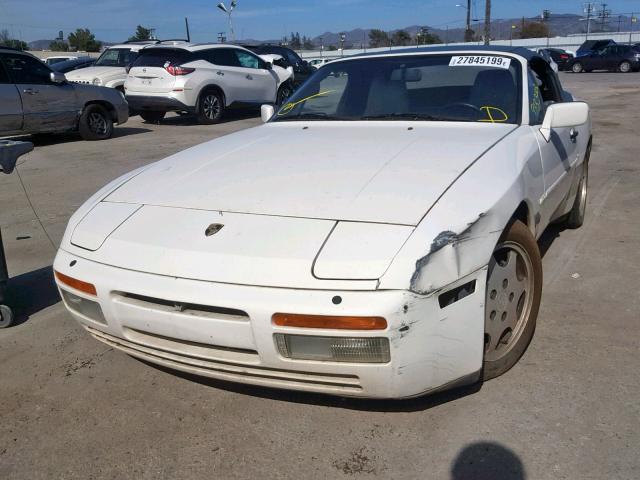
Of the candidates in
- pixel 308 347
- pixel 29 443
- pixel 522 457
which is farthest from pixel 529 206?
pixel 29 443

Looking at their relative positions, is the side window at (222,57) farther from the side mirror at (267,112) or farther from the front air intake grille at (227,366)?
the front air intake grille at (227,366)

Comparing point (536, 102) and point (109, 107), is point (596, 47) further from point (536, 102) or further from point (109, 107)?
point (536, 102)

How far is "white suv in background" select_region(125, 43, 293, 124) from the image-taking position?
12327 mm

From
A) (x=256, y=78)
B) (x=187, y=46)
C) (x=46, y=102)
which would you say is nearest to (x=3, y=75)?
(x=46, y=102)

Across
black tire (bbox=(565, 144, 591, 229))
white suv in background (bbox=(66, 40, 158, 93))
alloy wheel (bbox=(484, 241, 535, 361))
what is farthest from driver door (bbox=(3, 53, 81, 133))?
alloy wheel (bbox=(484, 241, 535, 361))

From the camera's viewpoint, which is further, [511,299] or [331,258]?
[511,299]

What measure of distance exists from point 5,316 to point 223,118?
36.4 ft

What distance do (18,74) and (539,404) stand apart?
9.85 meters

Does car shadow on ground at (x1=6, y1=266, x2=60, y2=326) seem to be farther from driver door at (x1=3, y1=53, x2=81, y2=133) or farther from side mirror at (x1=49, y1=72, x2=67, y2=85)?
side mirror at (x1=49, y1=72, x2=67, y2=85)

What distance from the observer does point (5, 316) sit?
3.57 meters

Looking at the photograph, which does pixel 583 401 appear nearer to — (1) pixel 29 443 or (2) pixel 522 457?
(2) pixel 522 457

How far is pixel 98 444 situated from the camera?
2443mm

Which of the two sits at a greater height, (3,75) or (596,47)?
(3,75)

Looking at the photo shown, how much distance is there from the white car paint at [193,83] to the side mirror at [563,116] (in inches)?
344
